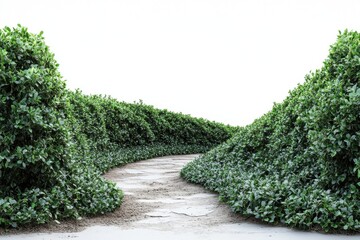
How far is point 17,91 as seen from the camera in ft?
21.6

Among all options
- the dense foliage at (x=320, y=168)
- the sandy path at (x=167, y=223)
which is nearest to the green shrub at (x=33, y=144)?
the sandy path at (x=167, y=223)

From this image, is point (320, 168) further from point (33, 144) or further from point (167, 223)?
point (33, 144)

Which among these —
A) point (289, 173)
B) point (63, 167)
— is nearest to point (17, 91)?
point (63, 167)

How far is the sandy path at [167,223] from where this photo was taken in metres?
5.78

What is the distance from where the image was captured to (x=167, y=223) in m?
6.56

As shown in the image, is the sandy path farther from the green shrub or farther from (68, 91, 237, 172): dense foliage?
(68, 91, 237, 172): dense foliage

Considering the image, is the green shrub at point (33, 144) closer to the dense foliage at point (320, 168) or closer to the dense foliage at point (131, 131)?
the dense foliage at point (131, 131)

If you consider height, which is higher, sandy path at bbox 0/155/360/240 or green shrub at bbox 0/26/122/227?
green shrub at bbox 0/26/122/227

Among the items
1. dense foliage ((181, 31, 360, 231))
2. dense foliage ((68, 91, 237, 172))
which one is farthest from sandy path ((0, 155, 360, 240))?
dense foliage ((68, 91, 237, 172))

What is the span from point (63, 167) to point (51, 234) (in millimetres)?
1578

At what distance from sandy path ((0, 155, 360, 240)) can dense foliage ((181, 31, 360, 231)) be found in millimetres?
218

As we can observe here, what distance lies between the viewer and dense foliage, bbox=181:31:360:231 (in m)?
6.09

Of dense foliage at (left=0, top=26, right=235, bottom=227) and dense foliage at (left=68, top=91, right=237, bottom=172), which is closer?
dense foliage at (left=0, top=26, right=235, bottom=227)

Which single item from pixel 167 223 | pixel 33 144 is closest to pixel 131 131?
pixel 33 144
